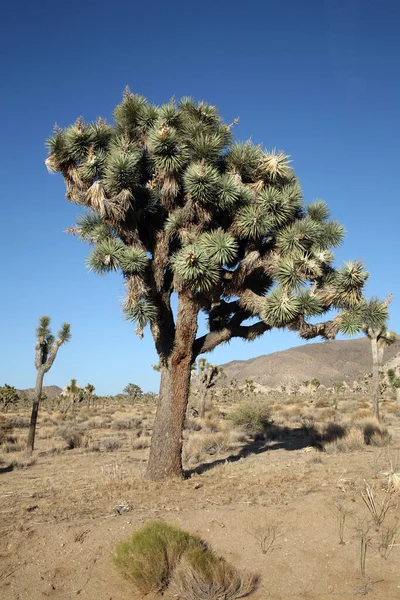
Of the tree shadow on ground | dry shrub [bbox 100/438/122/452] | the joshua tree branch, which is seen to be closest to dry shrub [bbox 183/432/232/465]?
the tree shadow on ground

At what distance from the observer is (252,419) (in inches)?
744

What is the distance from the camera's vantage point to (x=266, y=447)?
1477 centimetres

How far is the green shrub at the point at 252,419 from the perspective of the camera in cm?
1866

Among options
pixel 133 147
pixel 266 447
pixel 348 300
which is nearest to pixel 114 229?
pixel 133 147

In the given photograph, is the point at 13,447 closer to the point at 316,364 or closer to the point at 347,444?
the point at 347,444

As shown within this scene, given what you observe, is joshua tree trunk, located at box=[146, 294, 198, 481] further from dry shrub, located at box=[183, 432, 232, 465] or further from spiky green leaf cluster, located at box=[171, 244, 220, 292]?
dry shrub, located at box=[183, 432, 232, 465]

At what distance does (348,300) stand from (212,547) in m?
5.97

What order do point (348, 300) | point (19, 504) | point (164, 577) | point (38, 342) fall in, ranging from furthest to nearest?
point (38, 342) → point (348, 300) → point (19, 504) → point (164, 577)

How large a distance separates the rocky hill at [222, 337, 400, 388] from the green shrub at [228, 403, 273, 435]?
7222 centimetres

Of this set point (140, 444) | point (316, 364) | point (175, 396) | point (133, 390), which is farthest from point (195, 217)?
point (316, 364)

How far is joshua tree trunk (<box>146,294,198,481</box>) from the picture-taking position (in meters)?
9.70

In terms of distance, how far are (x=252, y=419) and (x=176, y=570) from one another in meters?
14.6

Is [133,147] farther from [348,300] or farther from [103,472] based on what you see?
[103,472]

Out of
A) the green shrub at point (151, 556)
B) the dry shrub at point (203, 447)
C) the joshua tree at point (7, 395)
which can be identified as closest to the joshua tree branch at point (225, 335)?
the dry shrub at point (203, 447)
